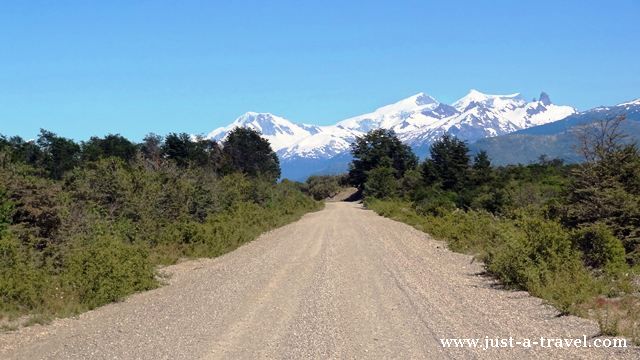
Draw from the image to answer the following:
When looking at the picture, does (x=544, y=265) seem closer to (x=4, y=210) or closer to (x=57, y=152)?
(x=4, y=210)

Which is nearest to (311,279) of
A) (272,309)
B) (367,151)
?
(272,309)

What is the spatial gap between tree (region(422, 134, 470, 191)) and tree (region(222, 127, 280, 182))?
2440cm

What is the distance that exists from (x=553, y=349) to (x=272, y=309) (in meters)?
4.97

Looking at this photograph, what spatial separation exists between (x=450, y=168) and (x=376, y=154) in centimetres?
4195

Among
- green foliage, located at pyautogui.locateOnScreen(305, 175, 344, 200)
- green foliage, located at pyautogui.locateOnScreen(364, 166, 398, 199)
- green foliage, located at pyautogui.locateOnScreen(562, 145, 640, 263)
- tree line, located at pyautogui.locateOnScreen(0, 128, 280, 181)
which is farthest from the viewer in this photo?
green foliage, located at pyautogui.locateOnScreen(305, 175, 344, 200)

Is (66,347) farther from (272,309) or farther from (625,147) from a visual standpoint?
(625,147)

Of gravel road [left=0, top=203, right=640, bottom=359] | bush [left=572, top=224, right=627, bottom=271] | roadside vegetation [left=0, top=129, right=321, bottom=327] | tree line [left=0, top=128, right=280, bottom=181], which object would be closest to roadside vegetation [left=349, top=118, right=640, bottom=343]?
bush [left=572, top=224, right=627, bottom=271]

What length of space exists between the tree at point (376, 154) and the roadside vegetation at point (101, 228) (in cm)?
6330

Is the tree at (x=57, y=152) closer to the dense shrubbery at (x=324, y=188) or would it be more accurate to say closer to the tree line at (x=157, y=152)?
the tree line at (x=157, y=152)

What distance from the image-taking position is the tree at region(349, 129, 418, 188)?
10907 cm

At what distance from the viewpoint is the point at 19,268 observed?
43.4ft

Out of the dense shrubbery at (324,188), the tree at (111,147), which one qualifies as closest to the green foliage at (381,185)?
the tree at (111,147)

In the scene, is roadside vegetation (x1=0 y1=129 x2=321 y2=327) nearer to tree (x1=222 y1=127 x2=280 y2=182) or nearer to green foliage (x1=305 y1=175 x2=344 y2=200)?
tree (x1=222 y1=127 x2=280 y2=182)

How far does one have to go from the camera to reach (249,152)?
92688 mm
